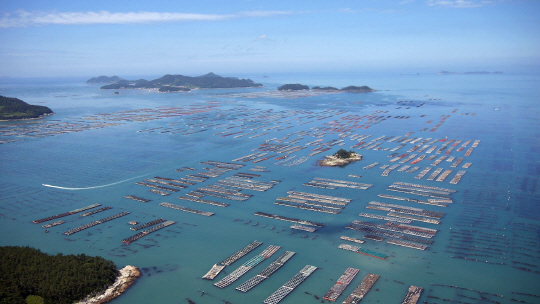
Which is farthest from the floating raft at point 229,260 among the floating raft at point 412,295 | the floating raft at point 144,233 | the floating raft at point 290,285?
the floating raft at point 412,295

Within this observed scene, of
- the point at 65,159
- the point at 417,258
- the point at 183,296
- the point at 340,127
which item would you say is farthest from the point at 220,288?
the point at 340,127

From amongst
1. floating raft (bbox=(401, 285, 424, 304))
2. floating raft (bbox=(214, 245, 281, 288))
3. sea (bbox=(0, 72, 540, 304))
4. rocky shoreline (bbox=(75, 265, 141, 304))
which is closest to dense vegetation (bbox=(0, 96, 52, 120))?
sea (bbox=(0, 72, 540, 304))

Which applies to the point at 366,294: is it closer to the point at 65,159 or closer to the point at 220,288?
the point at 220,288

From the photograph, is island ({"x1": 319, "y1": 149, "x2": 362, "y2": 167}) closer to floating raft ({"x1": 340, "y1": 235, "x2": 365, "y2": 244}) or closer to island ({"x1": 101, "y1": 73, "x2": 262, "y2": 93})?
floating raft ({"x1": 340, "y1": 235, "x2": 365, "y2": 244})

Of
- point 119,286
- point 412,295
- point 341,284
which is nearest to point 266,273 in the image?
point 341,284

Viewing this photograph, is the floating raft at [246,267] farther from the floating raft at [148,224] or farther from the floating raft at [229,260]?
the floating raft at [148,224]

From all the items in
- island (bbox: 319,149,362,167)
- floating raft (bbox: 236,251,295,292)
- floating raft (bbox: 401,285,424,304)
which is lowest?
floating raft (bbox: 401,285,424,304)
